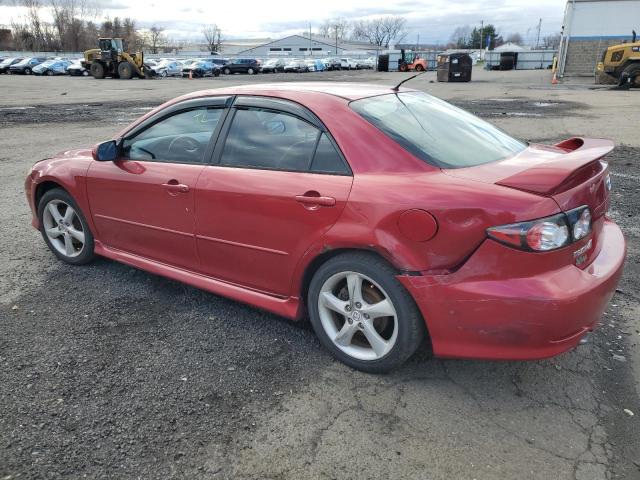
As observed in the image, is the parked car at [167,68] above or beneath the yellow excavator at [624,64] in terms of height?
beneath

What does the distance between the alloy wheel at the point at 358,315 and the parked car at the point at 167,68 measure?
49846mm

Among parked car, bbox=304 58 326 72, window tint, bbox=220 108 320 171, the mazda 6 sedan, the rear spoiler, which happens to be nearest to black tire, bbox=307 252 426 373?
the mazda 6 sedan

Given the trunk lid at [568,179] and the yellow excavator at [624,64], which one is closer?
the trunk lid at [568,179]

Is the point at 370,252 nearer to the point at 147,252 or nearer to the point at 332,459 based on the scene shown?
the point at 332,459

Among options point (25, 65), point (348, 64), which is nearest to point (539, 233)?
point (25, 65)

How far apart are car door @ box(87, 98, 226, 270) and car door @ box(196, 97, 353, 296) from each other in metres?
0.14

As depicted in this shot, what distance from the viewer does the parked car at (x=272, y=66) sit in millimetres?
59525

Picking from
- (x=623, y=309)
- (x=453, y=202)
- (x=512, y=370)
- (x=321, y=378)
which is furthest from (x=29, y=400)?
(x=623, y=309)

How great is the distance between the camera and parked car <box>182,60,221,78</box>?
1859 inches

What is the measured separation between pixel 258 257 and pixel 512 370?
1.61 metres

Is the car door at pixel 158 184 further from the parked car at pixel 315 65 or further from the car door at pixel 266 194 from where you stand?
the parked car at pixel 315 65

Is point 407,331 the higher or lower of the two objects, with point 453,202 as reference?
lower

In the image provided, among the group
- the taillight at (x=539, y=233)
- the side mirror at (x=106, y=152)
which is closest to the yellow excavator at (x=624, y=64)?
the taillight at (x=539, y=233)

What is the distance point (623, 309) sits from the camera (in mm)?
3686
